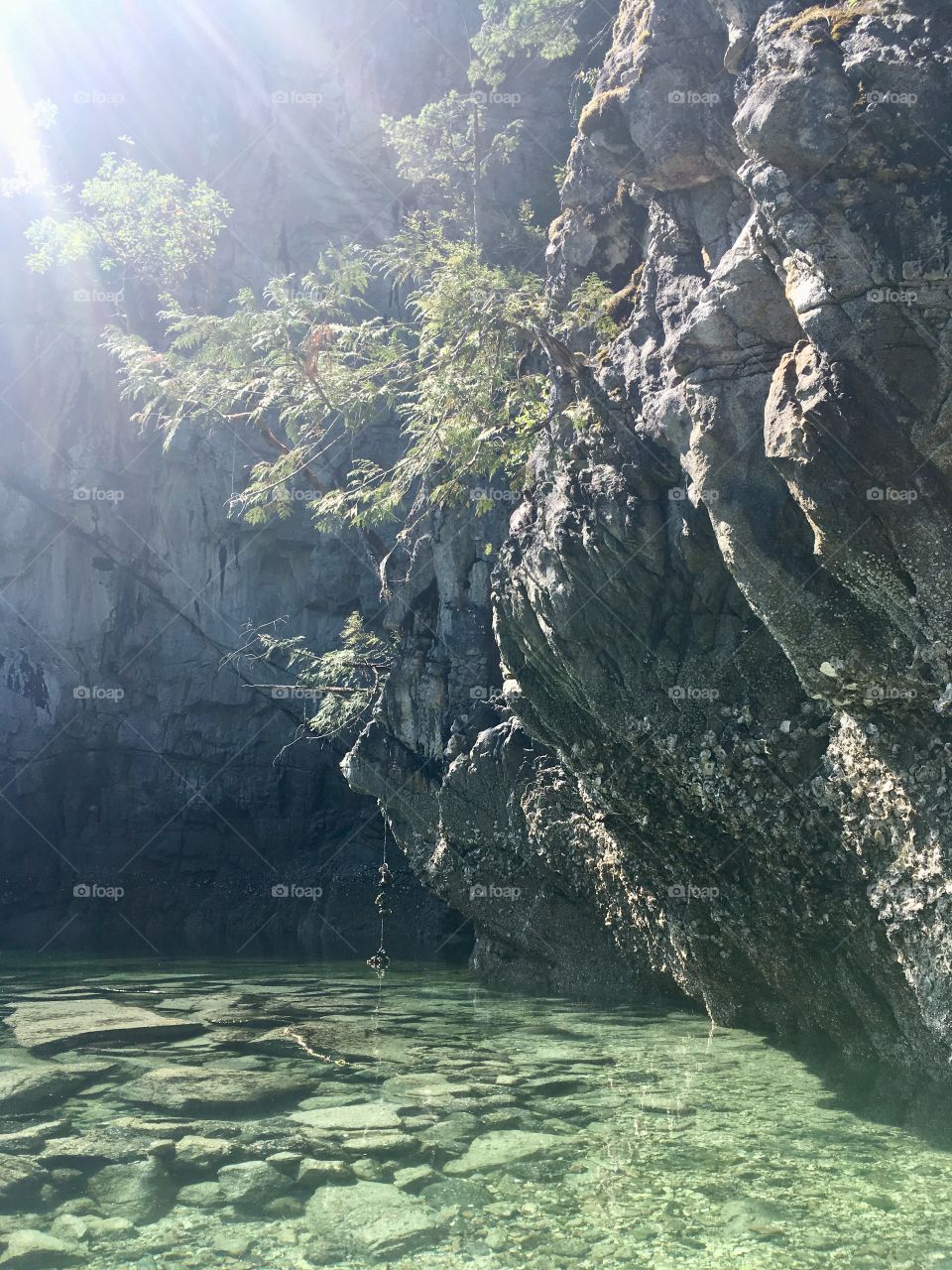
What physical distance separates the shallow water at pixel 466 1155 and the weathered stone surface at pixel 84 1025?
0.27 meters

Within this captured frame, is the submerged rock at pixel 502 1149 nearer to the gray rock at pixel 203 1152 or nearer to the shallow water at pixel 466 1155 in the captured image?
the shallow water at pixel 466 1155

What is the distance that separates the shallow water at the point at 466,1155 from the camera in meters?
4.41

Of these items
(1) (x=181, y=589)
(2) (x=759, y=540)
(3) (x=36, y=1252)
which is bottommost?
(3) (x=36, y=1252)

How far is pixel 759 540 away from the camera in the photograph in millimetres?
6926

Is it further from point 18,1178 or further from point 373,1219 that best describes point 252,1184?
point 18,1178

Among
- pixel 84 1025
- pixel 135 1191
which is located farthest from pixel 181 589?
pixel 135 1191

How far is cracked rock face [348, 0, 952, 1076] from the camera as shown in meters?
6.00

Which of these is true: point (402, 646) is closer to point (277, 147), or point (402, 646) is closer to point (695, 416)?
point (695, 416)

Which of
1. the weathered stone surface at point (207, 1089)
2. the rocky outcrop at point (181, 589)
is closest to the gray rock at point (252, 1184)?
the weathered stone surface at point (207, 1089)

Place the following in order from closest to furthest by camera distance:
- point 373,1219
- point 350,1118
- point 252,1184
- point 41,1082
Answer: point 373,1219 < point 252,1184 < point 350,1118 < point 41,1082

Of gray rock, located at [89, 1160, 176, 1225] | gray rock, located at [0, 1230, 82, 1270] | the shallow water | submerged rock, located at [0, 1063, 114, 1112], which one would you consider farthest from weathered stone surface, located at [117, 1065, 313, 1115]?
gray rock, located at [0, 1230, 82, 1270]

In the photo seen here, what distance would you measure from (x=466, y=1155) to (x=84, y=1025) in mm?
5357

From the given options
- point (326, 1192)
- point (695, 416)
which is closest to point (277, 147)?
point (695, 416)

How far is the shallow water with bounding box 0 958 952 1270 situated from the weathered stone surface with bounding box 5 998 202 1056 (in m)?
0.27
